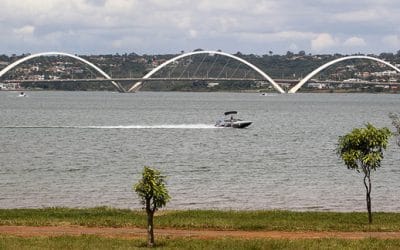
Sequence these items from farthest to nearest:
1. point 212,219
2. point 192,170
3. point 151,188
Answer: point 192,170
point 212,219
point 151,188

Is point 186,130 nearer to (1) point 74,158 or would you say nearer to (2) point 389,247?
(1) point 74,158

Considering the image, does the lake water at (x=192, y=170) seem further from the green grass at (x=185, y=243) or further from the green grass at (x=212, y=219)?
the green grass at (x=185, y=243)

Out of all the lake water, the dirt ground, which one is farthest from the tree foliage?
the lake water

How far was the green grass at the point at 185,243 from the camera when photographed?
20.9 metres

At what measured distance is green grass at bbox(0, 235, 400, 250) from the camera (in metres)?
20.9

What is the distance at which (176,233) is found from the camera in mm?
23688

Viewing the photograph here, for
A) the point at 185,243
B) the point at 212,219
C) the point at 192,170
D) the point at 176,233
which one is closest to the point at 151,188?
the point at 185,243

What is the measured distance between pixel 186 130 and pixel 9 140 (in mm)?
22447

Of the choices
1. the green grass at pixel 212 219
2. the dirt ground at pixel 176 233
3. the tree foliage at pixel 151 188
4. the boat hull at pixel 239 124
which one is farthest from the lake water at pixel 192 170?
Answer: the tree foliage at pixel 151 188

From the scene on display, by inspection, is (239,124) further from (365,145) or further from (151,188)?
(151,188)

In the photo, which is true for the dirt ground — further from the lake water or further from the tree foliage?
the lake water

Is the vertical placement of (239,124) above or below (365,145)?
below

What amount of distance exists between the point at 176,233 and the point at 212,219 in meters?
2.80

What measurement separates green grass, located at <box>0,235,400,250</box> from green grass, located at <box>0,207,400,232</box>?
270 cm
